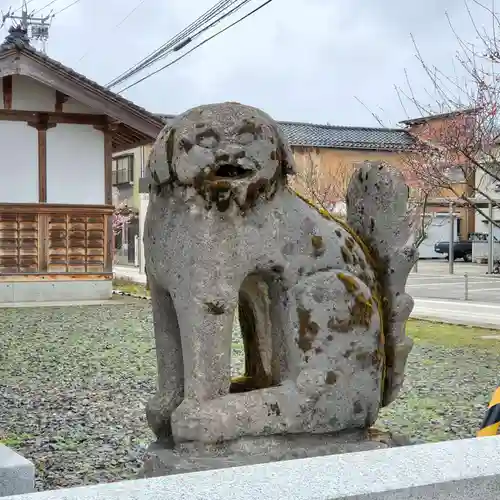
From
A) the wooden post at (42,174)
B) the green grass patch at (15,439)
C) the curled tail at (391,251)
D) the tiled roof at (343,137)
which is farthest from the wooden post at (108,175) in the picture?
the tiled roof at (343,137)

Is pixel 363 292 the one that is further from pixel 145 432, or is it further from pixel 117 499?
pixel 145 432

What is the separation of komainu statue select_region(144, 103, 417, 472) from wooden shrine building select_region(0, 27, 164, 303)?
10896 mm

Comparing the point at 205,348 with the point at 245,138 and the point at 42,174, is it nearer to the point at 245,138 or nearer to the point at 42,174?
the point at 245,138

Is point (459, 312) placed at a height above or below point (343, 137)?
below

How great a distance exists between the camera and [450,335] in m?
9.79

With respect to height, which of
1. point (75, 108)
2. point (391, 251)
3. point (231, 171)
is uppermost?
point (75, 108)

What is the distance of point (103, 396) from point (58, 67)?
791 centimetres

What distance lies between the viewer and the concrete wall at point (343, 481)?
62.2 inches

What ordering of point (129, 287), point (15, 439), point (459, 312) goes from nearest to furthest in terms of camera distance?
point (15, 439) → point (459, 312) → point (129, 287)

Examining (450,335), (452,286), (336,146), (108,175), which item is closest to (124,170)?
(336,146)

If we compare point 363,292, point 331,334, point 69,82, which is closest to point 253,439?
point 331,334

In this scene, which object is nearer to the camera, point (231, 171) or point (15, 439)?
point (231, 171)

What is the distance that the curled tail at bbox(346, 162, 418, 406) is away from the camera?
266 cm

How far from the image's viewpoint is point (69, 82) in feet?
41.3
